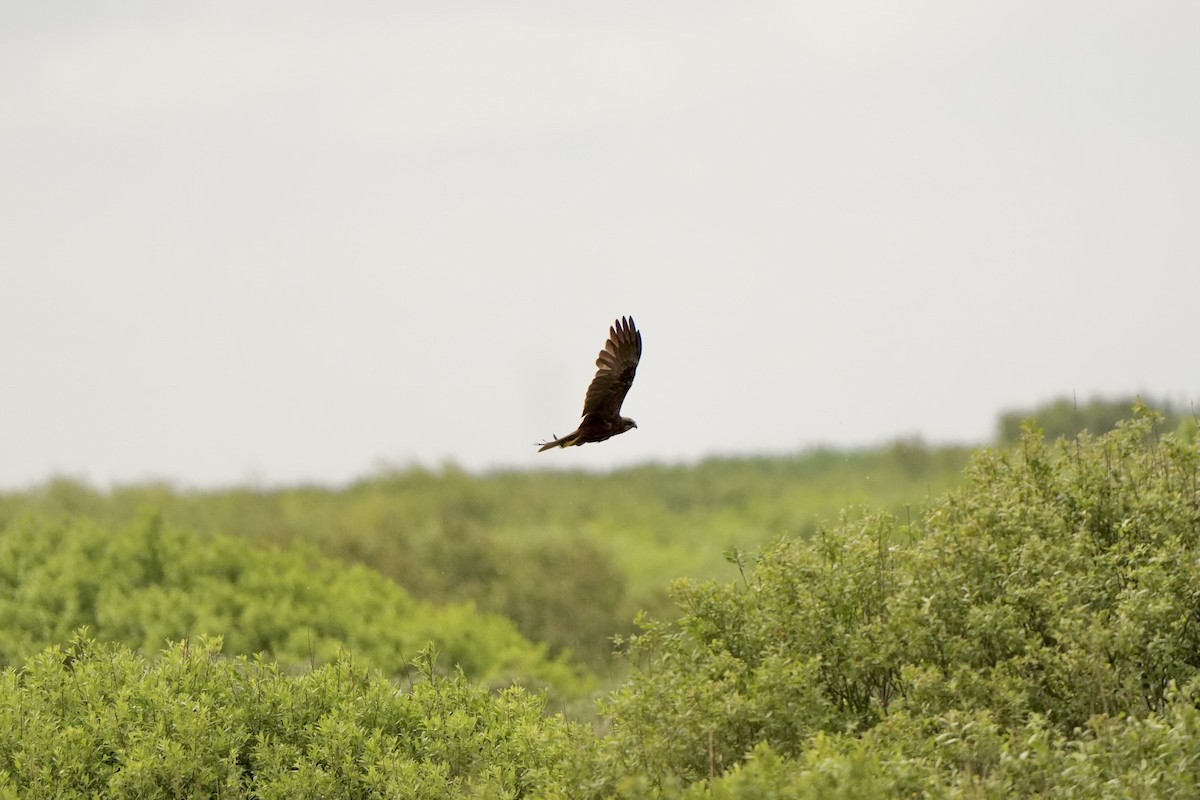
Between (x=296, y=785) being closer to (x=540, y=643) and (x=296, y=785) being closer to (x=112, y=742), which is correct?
(x=112, y=742)

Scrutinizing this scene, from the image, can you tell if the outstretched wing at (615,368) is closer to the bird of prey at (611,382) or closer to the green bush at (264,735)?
the bird of prey at (611,382)

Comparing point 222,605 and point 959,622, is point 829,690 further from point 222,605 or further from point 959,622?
point 222,605

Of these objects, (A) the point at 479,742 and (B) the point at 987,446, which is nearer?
(A) the point at 479,742

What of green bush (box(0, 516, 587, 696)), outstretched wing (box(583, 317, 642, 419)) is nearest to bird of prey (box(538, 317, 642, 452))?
outstretched wing (box(583, 317, 642, 419))

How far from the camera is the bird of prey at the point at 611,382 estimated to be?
11.1 metres

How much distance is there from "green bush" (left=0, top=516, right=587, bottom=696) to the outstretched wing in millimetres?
15385

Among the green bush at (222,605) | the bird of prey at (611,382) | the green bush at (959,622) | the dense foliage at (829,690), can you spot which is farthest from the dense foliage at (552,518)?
the bird of prey at (611,382)

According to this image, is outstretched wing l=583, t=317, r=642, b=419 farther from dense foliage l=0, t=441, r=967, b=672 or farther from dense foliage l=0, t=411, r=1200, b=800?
dense foliage l=0, t=441, r=967, b=672

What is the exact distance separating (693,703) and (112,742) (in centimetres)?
479

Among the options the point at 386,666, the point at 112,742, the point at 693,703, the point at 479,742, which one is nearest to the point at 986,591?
the point at 693,703

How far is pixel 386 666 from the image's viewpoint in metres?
27.3

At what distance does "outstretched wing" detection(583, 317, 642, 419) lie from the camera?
11078mm

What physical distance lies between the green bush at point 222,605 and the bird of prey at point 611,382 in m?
15.3

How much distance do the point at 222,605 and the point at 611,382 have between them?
18582 millimetres
